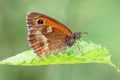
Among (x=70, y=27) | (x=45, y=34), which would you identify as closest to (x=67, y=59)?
(x=45, y=34)

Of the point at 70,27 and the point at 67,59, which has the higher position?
the point at 70,27

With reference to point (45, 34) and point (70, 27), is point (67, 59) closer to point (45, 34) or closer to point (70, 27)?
point (45, 34)

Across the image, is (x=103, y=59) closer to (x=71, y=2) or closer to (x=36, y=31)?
(x=36, y=31)

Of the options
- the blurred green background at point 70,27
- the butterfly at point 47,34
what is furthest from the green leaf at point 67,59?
the blurred green background at point 70,27

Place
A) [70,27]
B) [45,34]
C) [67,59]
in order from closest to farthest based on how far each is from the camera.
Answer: [67,59], [45,34], [70,27]

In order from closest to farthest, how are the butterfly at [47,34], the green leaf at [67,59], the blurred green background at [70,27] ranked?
1. the green leaf at [67,59]
2. the butterfly at [47,34]
3. the blurred green background at [70,27]

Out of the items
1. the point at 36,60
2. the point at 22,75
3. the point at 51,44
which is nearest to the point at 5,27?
the point at 22,75

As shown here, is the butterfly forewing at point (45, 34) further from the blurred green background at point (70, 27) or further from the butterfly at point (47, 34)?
the blurred green background at point (70, 27)
